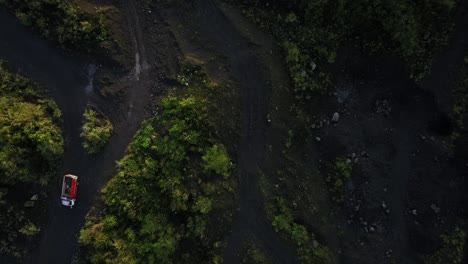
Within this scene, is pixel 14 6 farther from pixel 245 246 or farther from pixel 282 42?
pixel 245 246

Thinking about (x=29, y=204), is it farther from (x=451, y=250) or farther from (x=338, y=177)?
(x=451, y=250)

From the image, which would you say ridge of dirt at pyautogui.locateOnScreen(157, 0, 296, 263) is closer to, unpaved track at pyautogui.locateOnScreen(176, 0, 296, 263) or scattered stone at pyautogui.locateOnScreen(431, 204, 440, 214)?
unpaved track at pyautogui.locateOnScreen(176, 0, 296, 263)

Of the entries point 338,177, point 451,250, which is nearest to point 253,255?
point 338,177

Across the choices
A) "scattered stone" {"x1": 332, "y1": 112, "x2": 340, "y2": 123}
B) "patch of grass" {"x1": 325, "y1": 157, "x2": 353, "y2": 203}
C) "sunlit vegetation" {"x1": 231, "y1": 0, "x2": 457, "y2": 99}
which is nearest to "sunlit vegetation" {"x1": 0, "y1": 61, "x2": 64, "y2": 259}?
"sunlit vegetation" {"x1": 231, "y1": 0, "x2": 457, "y2": 99}

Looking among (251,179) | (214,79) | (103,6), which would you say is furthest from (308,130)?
(103,6)

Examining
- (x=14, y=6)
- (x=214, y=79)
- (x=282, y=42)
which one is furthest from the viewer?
(x=282, y=42)

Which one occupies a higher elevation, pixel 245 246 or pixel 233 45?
pixel 233 45

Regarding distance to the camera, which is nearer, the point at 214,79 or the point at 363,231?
the point at 214,79

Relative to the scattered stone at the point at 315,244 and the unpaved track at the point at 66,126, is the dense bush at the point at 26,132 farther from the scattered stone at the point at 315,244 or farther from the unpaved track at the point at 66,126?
the scattered stone at the point at 315,244
